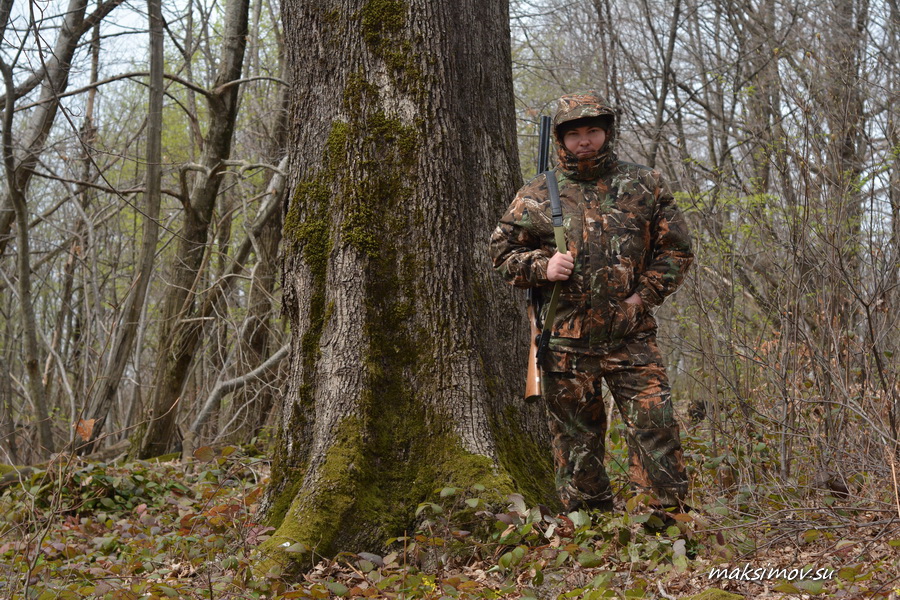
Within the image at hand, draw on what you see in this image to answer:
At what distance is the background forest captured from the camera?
→ 15.1 ft

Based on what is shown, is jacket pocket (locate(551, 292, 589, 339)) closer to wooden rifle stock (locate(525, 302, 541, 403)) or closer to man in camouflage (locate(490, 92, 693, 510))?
man in camouflage (locate(490, 92, 693, 510))

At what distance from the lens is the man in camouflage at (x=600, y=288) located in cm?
393

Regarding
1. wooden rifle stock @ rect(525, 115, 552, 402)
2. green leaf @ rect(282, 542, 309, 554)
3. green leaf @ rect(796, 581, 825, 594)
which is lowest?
green leaf @ rect(796, 581, 825, 594)

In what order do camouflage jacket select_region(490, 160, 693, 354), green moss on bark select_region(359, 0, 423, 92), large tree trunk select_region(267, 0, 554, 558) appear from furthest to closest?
green moss on bark select_region(359, 0, 423, 92)
large tree trunk select_region(267, 0, 554, 558)
camouflage jacket select_region(490, 160, 693, 354)

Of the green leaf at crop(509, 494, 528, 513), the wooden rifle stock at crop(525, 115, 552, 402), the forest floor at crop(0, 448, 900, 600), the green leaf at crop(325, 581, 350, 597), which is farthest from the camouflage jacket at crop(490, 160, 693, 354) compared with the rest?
the green leaf at crop(325, 581, 350, 597)

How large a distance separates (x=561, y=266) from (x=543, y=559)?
1.38m

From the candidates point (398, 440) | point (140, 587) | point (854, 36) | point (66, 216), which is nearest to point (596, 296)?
point (398, 440)

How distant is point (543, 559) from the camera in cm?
366

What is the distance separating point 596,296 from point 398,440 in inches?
51.7

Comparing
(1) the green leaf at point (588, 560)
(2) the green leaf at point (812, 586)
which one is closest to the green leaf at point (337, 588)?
(1) the green leaf at point (588, 560)

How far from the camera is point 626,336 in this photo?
13.1ft

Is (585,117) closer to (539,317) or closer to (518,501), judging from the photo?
(539,317)

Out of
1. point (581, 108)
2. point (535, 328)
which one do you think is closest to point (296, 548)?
point (535, 328)

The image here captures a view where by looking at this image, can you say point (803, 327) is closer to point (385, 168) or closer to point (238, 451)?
point (385, 168)
